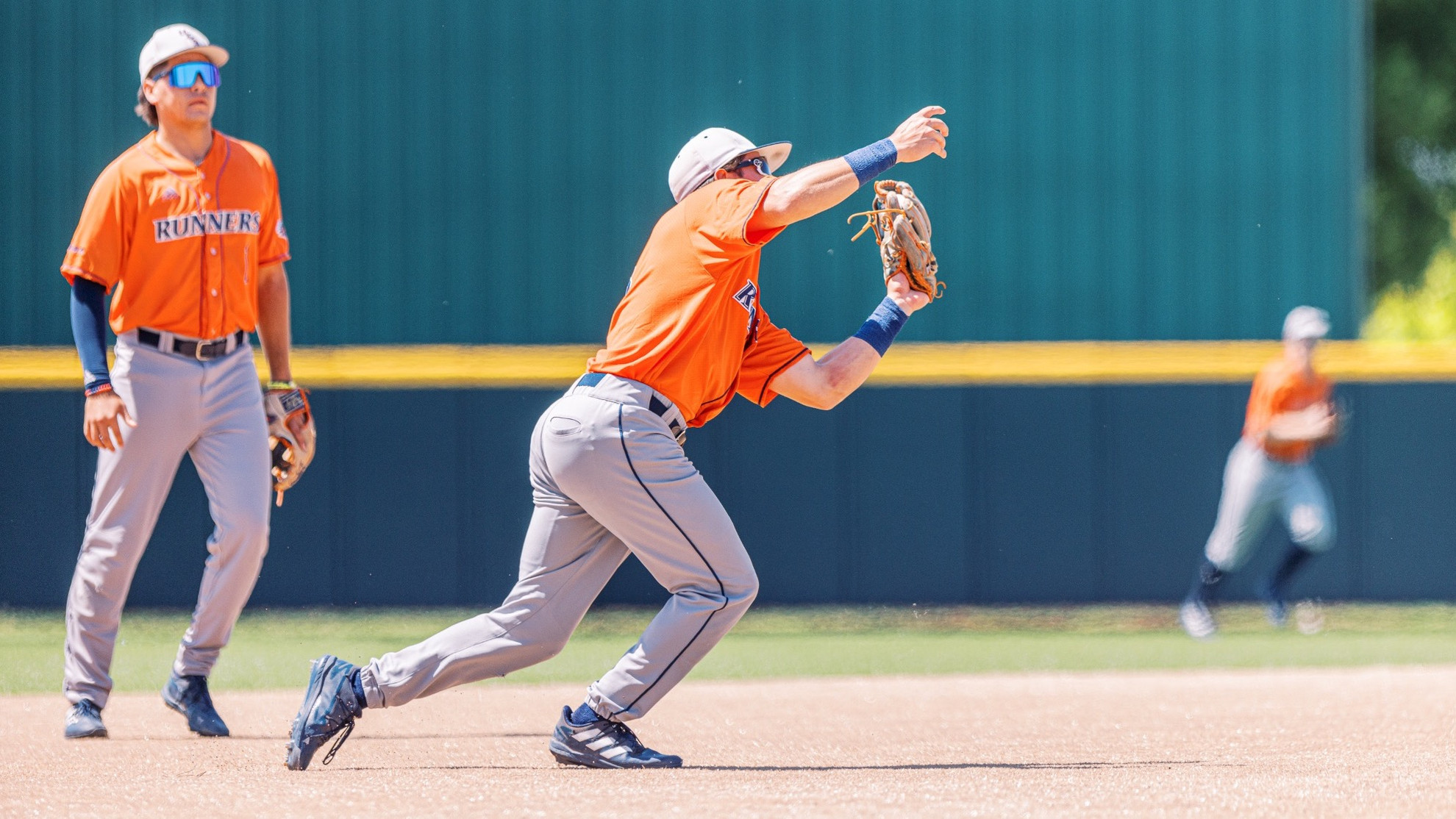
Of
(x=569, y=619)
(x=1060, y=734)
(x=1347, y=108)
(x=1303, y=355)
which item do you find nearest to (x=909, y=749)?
(x=1060, y=734)

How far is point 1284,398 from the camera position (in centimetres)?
876

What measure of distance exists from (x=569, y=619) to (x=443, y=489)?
174 inches

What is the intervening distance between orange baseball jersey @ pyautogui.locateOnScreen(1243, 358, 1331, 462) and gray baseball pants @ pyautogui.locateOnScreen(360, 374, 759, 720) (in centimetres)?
499

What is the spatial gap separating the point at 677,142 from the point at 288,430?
5162 millimetres

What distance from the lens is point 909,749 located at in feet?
16.8

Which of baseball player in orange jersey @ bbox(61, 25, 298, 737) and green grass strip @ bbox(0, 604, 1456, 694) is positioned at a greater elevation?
baseball player in orange jersey @ bbox(61, 25, 298, 737)

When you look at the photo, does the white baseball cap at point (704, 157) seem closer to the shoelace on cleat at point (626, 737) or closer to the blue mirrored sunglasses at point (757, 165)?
the blue mirrored sunglasses at point (757, 165)

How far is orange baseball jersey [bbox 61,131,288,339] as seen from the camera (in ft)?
17.0

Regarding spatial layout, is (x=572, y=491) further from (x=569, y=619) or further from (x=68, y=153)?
(x=68, y=153)

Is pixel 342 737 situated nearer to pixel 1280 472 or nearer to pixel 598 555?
pixel 598 555

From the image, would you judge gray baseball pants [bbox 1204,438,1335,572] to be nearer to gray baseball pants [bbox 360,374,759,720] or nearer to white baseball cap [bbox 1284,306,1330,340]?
white baseball cap [bbox 1284,306,1330,340]

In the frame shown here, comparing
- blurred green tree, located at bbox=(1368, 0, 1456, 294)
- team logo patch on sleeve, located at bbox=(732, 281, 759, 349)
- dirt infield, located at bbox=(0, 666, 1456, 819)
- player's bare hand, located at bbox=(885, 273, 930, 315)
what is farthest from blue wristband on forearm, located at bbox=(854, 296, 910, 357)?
blurred green tree, located at bbox=(1368, 0, 1456, 294)

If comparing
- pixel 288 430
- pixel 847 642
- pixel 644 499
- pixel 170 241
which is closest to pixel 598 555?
pixel 644 499

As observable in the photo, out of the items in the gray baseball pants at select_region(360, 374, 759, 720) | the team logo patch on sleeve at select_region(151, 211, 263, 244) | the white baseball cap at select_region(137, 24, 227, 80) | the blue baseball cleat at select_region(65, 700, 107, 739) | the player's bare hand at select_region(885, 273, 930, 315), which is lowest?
the blue baseball cleat at select_region(65, 700, 107, 739)
